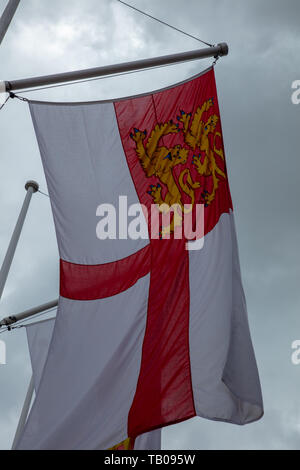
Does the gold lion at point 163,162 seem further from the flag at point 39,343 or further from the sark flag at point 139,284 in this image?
the flag at point 39,343

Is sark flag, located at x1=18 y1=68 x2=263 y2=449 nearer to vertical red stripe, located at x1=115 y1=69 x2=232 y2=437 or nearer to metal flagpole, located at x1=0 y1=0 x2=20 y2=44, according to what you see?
vertical red stripe, located at x1=115 y1=69 x2=232 y2=437

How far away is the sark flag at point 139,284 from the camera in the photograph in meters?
4.76

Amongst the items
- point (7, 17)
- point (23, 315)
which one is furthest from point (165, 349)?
point (23, 315)

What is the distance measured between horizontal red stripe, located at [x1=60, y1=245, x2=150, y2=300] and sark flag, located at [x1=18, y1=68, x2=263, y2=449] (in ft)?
0.04

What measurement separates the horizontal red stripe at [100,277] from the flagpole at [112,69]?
2.23 metres

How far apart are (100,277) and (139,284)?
1.50 ft

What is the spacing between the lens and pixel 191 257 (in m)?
5.88

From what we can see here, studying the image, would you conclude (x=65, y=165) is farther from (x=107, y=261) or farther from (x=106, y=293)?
(x=106, y=293)

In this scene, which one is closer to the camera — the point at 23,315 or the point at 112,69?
the point at 112,69

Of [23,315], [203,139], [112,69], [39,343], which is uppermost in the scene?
[112,69]

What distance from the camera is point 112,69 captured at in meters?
6.72

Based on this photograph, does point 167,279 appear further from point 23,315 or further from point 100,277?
point 23,315
